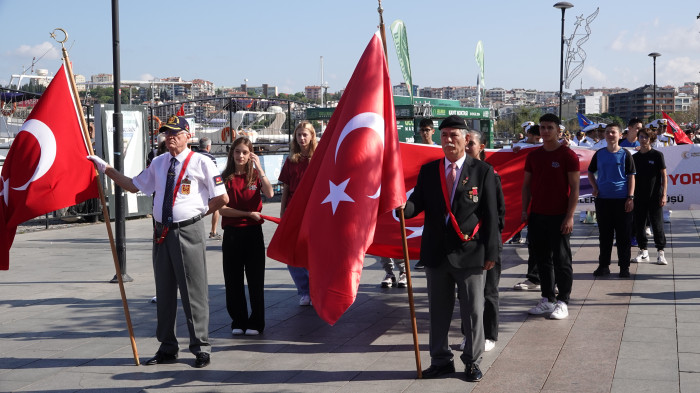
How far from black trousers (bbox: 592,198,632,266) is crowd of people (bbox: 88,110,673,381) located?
2299mm

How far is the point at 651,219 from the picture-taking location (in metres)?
11.4

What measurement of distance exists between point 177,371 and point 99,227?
458 inches

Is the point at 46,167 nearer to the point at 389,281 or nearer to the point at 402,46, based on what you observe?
the point at 389,281

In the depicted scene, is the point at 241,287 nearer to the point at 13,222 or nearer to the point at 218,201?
the point at 218,201

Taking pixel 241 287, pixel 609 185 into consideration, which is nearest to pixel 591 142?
pixel 609 185

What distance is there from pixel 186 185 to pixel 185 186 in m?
0.01

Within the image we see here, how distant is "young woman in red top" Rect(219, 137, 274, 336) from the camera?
7.46 metres

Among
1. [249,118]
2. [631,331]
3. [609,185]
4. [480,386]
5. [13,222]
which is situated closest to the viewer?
[480,386]

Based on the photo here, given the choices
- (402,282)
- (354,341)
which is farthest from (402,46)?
(354,341)

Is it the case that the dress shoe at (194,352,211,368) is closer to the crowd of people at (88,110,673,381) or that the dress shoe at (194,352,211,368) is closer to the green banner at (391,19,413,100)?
the crowd of people at (88,110,673,381)

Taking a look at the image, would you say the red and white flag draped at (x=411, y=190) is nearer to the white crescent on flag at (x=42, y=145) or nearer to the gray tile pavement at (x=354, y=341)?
the gray tile pavement at (x=354, y=341)

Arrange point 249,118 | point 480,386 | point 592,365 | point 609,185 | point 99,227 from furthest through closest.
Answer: point 249,118 < point 99,227 < point 609,185 < point 592,365 < point 480,386

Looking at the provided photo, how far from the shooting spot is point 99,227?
17.2 metres

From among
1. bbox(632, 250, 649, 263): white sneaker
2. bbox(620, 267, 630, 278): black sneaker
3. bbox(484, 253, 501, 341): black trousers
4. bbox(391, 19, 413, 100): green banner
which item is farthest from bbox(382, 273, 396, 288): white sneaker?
bbox(391, 19, 413, 100): green banner
